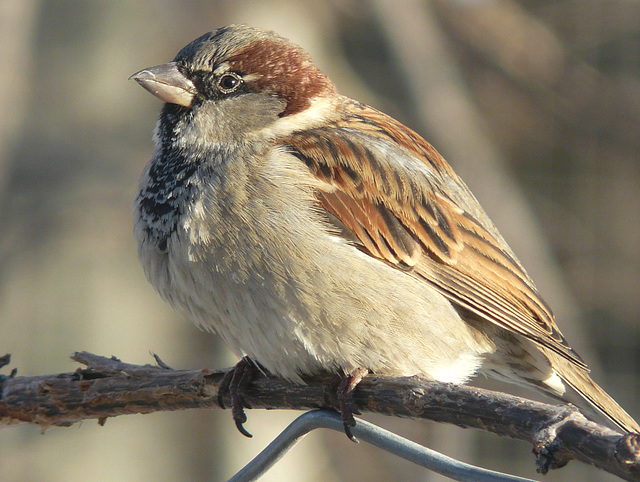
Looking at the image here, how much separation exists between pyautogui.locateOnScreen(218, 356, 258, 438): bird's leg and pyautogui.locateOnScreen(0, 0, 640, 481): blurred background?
2.10 meters

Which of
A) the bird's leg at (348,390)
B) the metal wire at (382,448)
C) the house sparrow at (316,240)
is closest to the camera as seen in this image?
the metal wire at (382,448)

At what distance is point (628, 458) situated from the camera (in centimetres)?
108

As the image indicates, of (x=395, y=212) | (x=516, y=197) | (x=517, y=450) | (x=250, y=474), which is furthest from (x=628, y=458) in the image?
(x=517, y=450)

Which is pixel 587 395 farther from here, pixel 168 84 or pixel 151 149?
pixel 151 149

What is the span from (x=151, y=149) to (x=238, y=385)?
9.44 ft

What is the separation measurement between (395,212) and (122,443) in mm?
3097

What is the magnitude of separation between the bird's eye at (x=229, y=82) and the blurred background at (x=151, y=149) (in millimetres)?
2275

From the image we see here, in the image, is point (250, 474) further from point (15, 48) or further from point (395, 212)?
point (15, 48)

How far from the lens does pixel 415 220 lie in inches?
84.3

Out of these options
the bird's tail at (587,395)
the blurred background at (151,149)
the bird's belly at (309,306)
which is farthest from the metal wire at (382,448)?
the blurred background at (151,149)

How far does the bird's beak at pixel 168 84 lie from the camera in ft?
7.10

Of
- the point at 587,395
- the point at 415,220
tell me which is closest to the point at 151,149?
the point at 415,220

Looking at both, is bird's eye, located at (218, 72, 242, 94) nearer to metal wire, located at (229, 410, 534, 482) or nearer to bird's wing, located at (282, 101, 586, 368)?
bird's wing, located at (282, 101, 586, 368)

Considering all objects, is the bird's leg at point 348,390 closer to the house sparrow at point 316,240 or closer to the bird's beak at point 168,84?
the house sparrow at point 316,240
